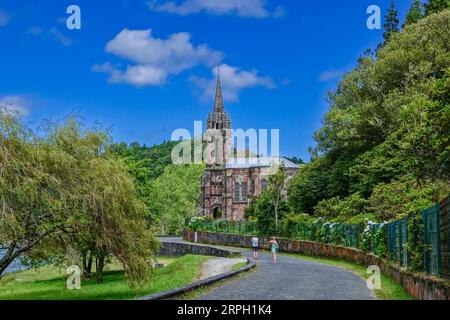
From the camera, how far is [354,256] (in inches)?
1125

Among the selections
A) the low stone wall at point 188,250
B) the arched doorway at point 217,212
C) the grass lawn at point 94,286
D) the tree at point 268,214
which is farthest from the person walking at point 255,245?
the arched doorway at point 217,212

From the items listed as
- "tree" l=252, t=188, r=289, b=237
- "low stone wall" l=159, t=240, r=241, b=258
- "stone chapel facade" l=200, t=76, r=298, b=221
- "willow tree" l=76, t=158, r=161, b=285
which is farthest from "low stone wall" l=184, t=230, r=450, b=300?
"stone chapel facade" l=200, t=76, r=298, b=221

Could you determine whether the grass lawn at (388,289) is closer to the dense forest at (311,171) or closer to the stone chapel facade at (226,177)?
the dense forest at (311,171)

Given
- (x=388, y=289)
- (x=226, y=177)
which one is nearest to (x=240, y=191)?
(x=226, y=177)

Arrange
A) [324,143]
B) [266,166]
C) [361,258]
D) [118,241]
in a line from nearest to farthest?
[118,241], [361,258], [324,143], [266,166]

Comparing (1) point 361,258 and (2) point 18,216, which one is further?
(1) point 361,258

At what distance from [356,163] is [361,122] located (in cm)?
357

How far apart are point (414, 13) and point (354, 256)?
127 ft

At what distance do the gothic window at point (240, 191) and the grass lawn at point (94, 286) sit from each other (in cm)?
6150

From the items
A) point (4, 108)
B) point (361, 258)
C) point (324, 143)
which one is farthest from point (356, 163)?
point (4, 108)

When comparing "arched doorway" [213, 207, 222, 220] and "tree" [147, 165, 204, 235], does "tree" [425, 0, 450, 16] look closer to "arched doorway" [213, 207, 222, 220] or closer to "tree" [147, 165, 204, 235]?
"tree" [147, 165, 204, 235]

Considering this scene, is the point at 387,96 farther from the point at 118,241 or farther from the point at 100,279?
the point at 118,241

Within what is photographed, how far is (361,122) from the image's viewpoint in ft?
159

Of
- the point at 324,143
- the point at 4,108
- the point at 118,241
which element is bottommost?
the point at 118,241
